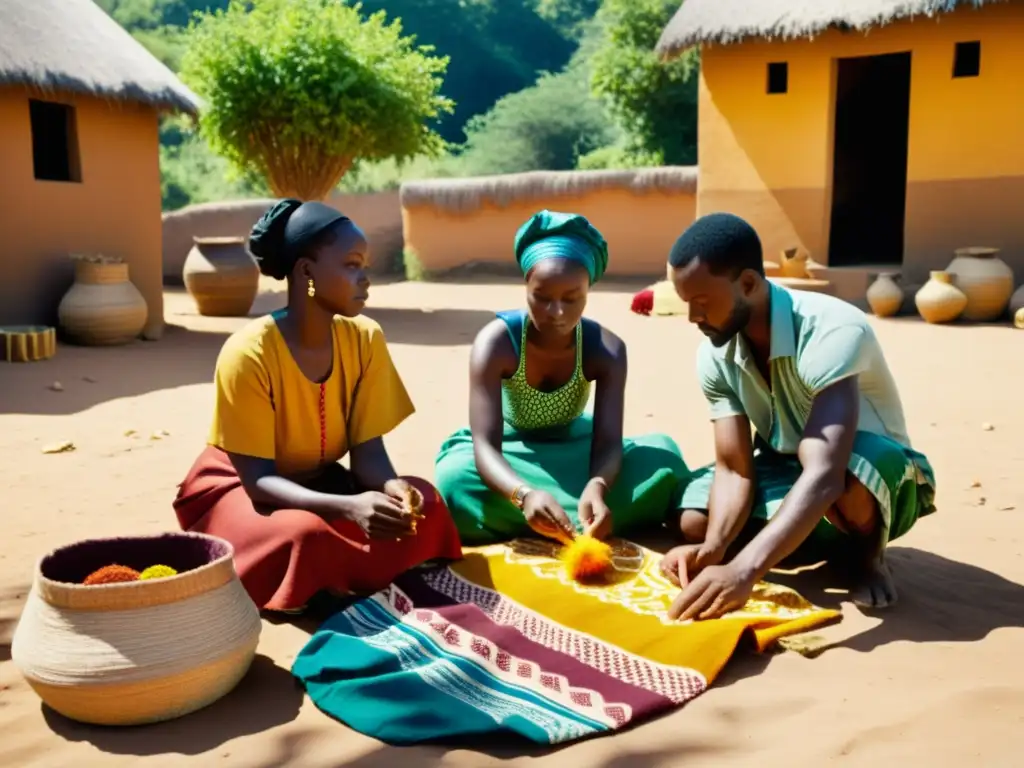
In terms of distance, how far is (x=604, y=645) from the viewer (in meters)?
2.79

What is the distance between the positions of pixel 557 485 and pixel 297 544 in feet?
3.42

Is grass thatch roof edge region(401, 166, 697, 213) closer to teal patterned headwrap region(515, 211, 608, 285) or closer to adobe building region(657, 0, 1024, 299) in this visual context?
adobe building region(657, 0, 1024, 299)

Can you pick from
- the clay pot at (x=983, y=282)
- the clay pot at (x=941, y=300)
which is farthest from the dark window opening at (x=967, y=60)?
the clay pot at (x=941, y=300)

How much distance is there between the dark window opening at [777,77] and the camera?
1172 centimetres

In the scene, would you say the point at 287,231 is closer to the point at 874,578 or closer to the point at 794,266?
the point at 874,578

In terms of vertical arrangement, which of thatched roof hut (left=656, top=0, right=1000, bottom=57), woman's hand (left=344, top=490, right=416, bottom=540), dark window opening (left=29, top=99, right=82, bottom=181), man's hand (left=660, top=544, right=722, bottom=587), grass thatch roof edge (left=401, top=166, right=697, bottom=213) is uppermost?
thatched roof hut (left=656, top=0, right=1000, bottom=57)

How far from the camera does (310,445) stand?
3293 millimetres

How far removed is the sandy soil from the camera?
2.27 metres

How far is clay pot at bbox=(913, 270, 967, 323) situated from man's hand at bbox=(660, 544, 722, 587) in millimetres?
7498

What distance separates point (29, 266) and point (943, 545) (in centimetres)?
770

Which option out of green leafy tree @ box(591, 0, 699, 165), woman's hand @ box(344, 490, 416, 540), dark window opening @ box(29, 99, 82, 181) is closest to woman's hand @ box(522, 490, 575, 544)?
woman's hand @ box(344, 490, 416, 540)

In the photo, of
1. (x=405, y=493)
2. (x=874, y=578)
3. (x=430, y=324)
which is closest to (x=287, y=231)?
(x=405, y=493)

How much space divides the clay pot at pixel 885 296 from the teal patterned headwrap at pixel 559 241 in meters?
7.42

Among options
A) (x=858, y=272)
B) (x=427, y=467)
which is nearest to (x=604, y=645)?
(x=427, y=467)
